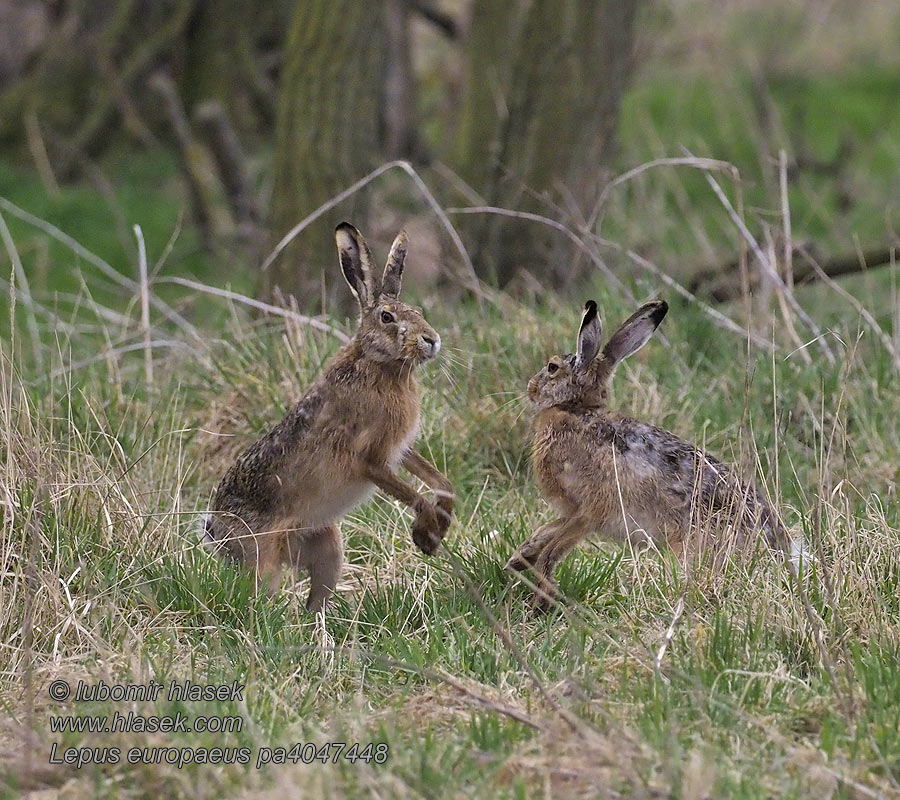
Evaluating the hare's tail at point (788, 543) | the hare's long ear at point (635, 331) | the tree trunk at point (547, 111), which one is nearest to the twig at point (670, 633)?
the hare's tail at point (788, 543)

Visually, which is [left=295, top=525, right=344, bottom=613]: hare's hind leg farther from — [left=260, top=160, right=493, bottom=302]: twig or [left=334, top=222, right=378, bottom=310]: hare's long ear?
[left=260, top=160, right=493, bottom=302]: twig

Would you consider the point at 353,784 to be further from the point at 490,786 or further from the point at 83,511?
the point at 83,511

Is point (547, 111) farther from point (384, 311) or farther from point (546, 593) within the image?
point (546, 593)

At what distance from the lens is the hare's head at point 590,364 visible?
197 inches

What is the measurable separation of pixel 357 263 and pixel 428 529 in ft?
3.36

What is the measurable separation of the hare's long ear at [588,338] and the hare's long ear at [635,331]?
0.05 metres

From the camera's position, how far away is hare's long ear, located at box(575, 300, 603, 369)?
16.4 feet

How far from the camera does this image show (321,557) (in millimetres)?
5070

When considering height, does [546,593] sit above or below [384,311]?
below

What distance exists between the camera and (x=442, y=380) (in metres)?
6.29

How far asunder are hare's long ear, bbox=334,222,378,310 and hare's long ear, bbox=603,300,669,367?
0.87m

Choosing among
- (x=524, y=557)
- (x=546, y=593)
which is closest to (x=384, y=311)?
(x=524, y=557)

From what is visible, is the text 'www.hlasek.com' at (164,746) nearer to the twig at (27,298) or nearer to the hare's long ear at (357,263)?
the hare's long ear at (357,263)
